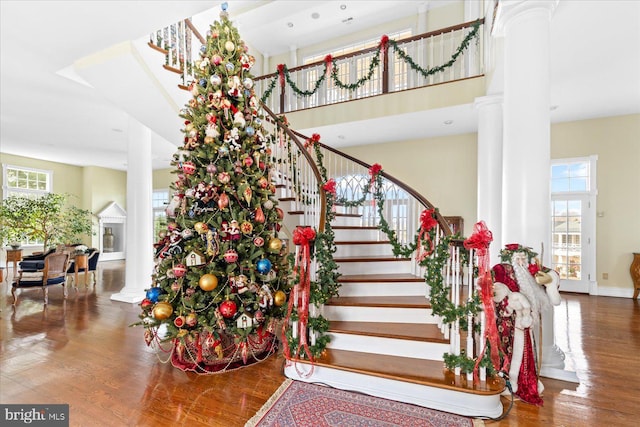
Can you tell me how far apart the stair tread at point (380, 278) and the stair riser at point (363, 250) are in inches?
17.8

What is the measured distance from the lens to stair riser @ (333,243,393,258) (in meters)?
3.90

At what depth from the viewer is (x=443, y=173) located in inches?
259

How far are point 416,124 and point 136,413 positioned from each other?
5873 mm

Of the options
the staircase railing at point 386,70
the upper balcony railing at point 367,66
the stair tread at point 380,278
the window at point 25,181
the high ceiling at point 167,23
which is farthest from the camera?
the window at point 25,181

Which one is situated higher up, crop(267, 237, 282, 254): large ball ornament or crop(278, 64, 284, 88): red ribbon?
crop(278, 64, 284, 88): red ribbon

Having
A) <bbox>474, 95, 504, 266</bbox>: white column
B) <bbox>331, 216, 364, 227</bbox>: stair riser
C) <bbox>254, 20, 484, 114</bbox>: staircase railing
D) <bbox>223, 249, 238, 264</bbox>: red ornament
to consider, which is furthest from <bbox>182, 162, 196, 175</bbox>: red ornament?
<bbox>474, 95, 504, 266</bbox>: white column

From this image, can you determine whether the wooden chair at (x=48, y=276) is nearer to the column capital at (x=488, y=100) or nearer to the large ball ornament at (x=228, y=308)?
the large ball ornament at (x=228, y=308)

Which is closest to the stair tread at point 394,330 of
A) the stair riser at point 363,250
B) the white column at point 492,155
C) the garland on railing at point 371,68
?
the stair riser at point 363,250

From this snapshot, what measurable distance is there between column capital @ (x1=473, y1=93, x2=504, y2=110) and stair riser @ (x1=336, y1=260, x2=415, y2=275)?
9.21 ft

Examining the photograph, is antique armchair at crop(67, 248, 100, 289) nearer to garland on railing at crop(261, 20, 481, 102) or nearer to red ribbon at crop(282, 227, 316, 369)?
garland on railing at crop(261, 20, 481, 102)

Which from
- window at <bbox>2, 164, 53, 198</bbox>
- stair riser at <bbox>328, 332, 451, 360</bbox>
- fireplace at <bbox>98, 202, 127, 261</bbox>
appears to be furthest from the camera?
fireplace at <bbox>98, 202, 127, 261</bbox>

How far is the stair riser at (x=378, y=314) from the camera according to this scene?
2.85 metres

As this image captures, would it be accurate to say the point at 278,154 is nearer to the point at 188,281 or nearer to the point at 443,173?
the point at 188,281

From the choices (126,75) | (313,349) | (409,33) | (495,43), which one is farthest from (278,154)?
(409,33)
